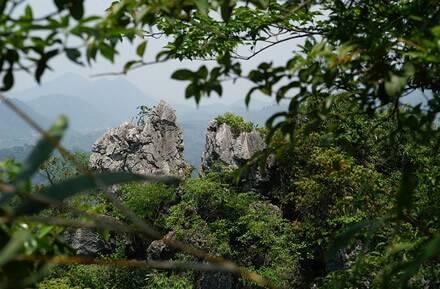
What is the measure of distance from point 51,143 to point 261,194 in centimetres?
2109

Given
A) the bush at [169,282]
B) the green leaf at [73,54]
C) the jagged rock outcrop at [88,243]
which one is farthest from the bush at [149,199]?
the green leaf at [73,54]

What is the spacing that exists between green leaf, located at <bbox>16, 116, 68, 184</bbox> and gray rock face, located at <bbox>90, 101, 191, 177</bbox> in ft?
81.4

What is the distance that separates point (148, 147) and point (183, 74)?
81.1 ft

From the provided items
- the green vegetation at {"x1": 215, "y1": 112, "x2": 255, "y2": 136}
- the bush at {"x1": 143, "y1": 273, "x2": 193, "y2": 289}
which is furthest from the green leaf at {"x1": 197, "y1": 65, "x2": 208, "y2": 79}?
the green vegetation at {"x1": 215, "y1": 112, "x2": 255, "y2": 136}

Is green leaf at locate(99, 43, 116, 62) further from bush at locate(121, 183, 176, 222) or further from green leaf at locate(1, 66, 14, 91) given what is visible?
bush at locate(121, 183, 176, 222)

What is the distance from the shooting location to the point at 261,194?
71.1 ft

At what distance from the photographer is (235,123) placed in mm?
23344

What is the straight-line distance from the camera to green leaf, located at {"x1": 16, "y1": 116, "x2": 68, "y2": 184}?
77 cm

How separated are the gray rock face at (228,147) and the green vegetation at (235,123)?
24cm

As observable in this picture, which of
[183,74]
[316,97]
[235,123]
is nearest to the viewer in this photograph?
[183,74]

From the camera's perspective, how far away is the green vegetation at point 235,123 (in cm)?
2316

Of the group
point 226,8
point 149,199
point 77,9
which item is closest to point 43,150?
point 77,9

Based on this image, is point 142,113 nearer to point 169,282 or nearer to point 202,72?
point 169,282

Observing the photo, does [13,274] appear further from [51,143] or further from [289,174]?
[289,174]
